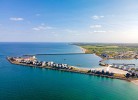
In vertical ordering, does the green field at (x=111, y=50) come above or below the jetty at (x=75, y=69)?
above

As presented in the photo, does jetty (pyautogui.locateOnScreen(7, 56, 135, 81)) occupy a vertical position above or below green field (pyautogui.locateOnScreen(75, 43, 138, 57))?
below

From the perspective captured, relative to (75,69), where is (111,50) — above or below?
above

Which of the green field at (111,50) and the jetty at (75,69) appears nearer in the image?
the jetty at (75,69)

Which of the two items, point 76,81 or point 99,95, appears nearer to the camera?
point 99,95

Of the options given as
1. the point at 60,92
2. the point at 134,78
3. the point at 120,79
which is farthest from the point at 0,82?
the point at 134,78

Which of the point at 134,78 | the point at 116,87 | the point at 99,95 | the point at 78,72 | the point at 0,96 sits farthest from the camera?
the point at 78,72

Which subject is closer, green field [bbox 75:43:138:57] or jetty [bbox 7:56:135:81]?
jetty [bbox 7:56:135:81]

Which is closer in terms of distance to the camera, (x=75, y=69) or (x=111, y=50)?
(x=75, y=69)

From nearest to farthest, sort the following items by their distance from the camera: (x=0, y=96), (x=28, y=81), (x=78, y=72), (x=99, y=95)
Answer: (x=0, y=96) < (x=99, y=95) < (x=28, y=81) < (x=78, y=72)

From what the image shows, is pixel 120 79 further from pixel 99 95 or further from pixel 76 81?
pixel 99 95
